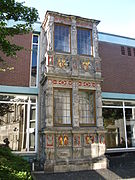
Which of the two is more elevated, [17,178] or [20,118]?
[20,118]

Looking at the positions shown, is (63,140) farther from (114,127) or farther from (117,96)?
(117,96)

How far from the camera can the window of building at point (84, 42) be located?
33.1ft

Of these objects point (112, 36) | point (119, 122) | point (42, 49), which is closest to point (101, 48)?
point (112, 36)

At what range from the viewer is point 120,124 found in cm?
1248

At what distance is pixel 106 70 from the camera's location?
1260 centimetres

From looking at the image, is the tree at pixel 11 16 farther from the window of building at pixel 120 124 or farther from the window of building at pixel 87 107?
the window of building at pixel 120 124

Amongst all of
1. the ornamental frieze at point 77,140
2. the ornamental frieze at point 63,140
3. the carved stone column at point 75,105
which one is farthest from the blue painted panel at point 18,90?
the ornamental frieze at point 77,140

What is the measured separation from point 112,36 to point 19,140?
31.2ft

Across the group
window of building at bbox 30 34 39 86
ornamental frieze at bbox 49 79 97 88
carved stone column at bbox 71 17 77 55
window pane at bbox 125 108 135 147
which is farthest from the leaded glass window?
window pane at bbox 125 108 135 147

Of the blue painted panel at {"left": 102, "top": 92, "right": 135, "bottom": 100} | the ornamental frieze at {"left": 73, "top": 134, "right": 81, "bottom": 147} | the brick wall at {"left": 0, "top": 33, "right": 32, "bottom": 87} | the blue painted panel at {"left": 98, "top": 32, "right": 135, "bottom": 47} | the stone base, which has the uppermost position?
the blue painted panel at {"left": 98, "top": 32, "right": 135, "bottom": 47}

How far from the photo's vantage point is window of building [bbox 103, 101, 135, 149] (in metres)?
11.9

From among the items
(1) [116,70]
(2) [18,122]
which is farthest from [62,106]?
(1) [116,70]

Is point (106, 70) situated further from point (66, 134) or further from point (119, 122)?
point (66, 134)

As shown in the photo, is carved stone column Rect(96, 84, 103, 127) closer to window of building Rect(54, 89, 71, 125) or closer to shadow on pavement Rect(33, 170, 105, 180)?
window of building Rect(54, 89, 71, 125)
